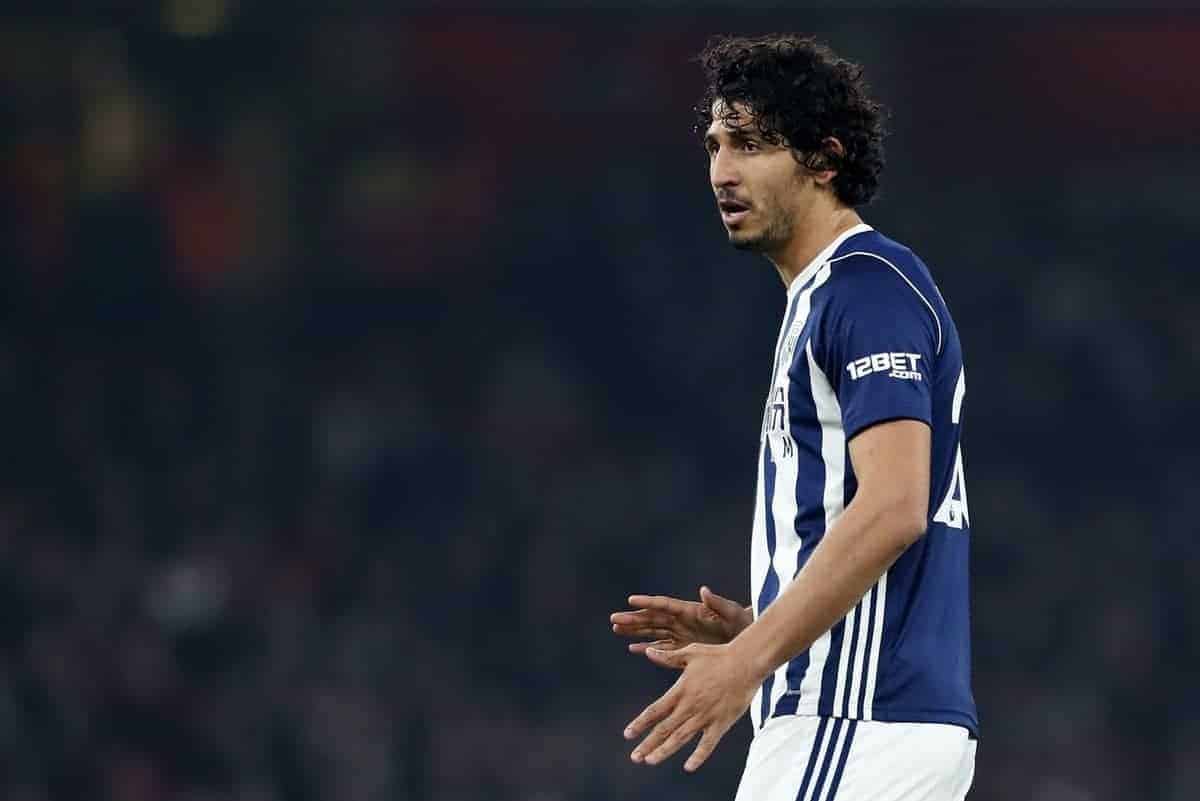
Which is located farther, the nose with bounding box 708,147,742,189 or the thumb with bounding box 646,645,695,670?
the nose with bounding box 708,147,742,189

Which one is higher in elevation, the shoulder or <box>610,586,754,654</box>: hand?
the shoulder

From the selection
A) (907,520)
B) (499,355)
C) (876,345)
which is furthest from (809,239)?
(499,355)

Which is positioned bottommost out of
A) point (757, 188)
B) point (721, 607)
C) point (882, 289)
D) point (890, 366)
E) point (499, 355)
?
point (499, 355)

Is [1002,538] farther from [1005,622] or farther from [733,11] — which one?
[733,11]

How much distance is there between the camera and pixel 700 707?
105 inches

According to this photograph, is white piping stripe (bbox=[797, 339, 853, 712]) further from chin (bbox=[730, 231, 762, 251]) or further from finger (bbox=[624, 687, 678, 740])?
finger (bbox=[624, 687, 678, 740])

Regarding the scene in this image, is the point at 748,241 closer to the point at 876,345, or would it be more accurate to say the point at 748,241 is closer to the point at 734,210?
the point at 734,210

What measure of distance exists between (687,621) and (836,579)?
71 cm

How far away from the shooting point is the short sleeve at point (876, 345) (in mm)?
2816

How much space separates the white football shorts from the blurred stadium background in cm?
704

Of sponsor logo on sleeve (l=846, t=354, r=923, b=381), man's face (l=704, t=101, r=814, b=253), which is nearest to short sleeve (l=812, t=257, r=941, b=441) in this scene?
sponsor logo on sleeve (l=846, t=354, r=923, b=381)

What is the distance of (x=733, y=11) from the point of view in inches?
427

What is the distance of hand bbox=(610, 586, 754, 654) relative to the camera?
133 inches

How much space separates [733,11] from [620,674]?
4.07m
